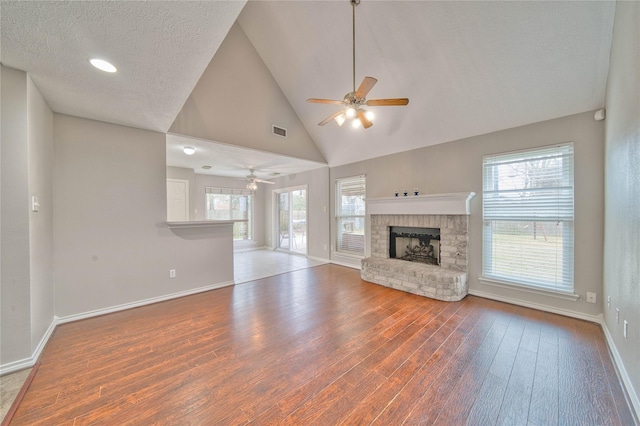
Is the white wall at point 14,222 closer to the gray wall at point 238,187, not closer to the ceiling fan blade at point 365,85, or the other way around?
the ceiling fan blade at point 365,85

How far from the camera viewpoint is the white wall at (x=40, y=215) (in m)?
2.19

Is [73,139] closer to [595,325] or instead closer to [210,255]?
[210,255]

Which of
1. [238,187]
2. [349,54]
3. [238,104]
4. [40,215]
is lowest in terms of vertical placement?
[40,215]

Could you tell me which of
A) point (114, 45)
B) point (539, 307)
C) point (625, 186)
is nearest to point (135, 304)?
point (114, 45)

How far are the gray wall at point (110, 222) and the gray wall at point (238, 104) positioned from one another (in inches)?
26.5

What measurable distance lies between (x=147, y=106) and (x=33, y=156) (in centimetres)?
111

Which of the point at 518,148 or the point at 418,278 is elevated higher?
the point at 518,148

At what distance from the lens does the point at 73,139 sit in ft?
9.61

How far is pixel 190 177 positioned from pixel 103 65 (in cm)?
490

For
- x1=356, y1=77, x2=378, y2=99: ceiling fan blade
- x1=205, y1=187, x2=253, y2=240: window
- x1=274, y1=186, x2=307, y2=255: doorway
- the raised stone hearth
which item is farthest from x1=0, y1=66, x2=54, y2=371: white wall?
x1=274, y1=186, x2=307, y2=255: doorway

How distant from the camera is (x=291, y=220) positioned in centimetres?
798

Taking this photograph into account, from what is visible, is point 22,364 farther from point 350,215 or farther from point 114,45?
point 350,215

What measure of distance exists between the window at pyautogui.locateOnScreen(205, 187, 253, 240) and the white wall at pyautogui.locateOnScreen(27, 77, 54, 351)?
4.72 metres

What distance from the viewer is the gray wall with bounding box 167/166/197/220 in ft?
20.6
